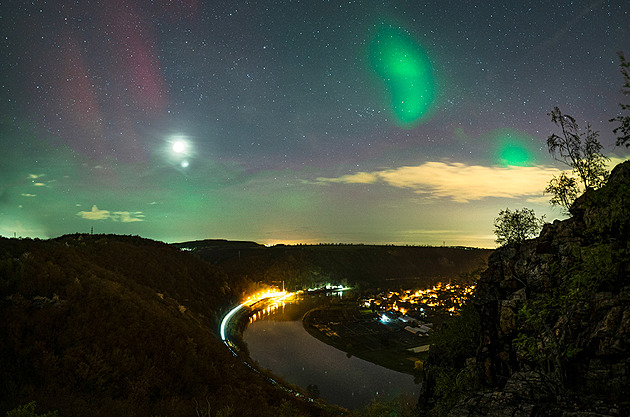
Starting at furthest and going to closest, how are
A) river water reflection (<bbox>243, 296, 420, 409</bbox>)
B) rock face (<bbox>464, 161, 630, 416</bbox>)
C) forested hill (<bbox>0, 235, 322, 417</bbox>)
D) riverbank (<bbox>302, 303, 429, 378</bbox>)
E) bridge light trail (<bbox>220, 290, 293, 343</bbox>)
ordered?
1. bridge light trail (<bbox>220, 290, 293, 343</bbox>)
2. riverbank (<bbox>302, 303, 429, 378</bbox>)
3. river water reflection (<bbox>243, 296, 420, 409</bbox>)
4. forested hill (<bbox>0, 235, 322, 417</bbox>)
5. rock face (<bbox>464, 161, 630, 416</bbox>)

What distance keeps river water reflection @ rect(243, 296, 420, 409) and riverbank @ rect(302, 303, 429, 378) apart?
2.37 m

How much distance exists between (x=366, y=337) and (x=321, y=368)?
892 inches

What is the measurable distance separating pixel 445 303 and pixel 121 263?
103 m

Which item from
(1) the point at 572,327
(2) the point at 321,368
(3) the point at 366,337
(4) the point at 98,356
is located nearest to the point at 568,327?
(1) the point at 572,327

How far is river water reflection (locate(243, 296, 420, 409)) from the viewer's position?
181ft

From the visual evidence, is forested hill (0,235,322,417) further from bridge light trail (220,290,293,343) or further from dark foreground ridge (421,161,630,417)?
bridge light trail (220,290,293,343)

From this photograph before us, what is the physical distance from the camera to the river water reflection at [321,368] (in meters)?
55.3

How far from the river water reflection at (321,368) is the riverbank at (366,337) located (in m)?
2.37

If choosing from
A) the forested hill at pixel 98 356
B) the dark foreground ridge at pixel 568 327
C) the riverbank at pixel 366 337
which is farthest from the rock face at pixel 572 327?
the riverbank at pixel 366 337

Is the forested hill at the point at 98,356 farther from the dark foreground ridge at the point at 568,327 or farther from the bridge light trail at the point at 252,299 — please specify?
the bridge light trail at the point at 252,299

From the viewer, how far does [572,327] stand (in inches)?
757

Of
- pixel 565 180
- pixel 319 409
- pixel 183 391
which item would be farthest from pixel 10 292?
pixel 565 180

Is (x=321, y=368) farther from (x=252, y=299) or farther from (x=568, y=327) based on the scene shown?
(x=252, y=299)

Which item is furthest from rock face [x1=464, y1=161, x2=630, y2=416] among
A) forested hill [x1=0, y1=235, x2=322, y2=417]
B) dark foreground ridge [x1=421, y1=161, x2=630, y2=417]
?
forested hill [x1=0, y1=235, x2=322, y2=417]
